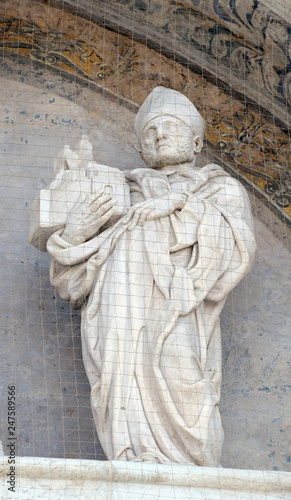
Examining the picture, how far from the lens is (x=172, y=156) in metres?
5.59

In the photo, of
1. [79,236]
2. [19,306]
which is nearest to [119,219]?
[79,236]

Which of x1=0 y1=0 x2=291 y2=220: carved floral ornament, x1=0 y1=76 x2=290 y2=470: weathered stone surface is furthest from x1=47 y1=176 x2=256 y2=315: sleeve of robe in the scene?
x1=0 y1=0 x2=291 y2=220: carved floral ornament

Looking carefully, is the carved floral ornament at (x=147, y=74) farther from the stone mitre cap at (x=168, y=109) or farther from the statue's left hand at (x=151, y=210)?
the statue's left hand at (x=151, y=210)

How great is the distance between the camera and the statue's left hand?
5.29 metres

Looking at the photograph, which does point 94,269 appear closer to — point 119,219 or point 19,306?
point 119,219

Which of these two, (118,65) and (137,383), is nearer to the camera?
(137,383)

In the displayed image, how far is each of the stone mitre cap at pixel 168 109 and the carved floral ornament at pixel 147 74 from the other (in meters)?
0.44

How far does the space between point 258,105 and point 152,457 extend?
1933 mm

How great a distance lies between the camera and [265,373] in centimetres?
574

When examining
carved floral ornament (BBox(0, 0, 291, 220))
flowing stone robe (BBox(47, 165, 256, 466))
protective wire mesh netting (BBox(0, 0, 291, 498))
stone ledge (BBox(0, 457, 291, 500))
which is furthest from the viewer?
carved floral ornament (BBox(0, 0, 291, 220))

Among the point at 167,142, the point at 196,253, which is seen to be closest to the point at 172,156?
the point at 167,142

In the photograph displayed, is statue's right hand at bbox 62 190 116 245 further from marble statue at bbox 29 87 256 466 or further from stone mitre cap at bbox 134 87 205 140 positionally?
stone mitre cap at bbox 134 87 205 140

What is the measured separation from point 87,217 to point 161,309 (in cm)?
47

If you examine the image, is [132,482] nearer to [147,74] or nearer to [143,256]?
[143,256]
